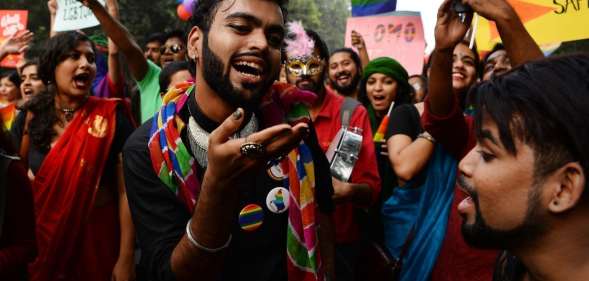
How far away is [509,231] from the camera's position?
1.34 metres

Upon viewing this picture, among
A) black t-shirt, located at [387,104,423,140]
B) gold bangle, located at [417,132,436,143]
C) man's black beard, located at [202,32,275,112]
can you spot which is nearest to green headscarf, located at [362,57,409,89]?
black t-shirt, located at [387,104,423,140]

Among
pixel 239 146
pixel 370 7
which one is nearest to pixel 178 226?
pixel 239 146

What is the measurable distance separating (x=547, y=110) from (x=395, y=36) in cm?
524

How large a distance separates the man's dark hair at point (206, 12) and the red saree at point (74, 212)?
1499 mm

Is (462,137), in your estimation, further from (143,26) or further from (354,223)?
(143,26)

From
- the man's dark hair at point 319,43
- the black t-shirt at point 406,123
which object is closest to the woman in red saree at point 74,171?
the man's dark hair at point 319,43

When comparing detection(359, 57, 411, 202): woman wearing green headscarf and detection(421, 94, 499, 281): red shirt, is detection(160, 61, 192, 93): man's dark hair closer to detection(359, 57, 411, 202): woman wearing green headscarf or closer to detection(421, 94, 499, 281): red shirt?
detection(359, 57, 411, 202): woman wearing green headscarf

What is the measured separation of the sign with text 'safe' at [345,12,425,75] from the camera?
6.20m

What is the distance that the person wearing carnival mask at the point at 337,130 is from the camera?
294 cm

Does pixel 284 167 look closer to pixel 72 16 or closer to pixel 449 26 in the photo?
pixel 449 26

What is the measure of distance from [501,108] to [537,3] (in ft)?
6.01

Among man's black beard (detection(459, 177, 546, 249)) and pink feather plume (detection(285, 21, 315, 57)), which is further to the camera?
pink feather plume (detection(285, 21, 315, 57))

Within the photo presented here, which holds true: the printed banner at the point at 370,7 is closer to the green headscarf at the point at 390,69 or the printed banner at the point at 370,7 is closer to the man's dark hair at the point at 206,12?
the green headscarf at the point at 390,69

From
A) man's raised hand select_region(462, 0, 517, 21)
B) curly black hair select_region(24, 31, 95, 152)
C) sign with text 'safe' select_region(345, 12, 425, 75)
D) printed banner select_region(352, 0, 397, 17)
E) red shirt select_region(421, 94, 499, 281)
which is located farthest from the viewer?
sign with text 'safe' select_region(345, 12, 425, 75)
